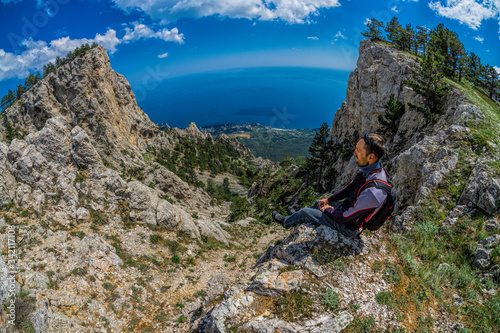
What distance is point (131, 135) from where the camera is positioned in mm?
59938

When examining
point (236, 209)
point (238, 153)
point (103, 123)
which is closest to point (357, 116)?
point (236, 209)

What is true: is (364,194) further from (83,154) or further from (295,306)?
(83,154)

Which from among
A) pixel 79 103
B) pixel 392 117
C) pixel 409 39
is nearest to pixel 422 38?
pixel 409 39

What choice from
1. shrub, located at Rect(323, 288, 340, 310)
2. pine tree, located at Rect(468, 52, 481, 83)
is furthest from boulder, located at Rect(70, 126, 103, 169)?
pine tree, located at Rect(468, 52, 481, 83)

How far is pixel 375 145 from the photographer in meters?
5.25

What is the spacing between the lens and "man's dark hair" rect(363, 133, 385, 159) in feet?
17.0

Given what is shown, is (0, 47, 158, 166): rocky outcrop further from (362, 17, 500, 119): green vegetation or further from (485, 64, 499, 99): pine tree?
(485, 64, 499, 99): pine tree

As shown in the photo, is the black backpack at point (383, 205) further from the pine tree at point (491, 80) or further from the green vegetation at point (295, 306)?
the pine tree at point (491, 80)

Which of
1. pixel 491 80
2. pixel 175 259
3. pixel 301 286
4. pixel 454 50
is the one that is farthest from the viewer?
pixel 491 80

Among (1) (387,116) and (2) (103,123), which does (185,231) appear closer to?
(1) (387,116)

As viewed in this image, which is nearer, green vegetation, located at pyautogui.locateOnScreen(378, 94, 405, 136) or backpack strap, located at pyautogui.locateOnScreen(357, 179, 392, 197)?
backpack strap, located at pyautogui.locateOnScreen(357, 179, 392, 197)

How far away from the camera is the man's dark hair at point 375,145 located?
520cm

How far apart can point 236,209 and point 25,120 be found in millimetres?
44639

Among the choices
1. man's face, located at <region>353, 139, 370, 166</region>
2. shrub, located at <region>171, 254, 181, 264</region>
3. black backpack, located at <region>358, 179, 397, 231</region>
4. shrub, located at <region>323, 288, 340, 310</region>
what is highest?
man's face, located at <region>353, 139, 370, 166</region>
